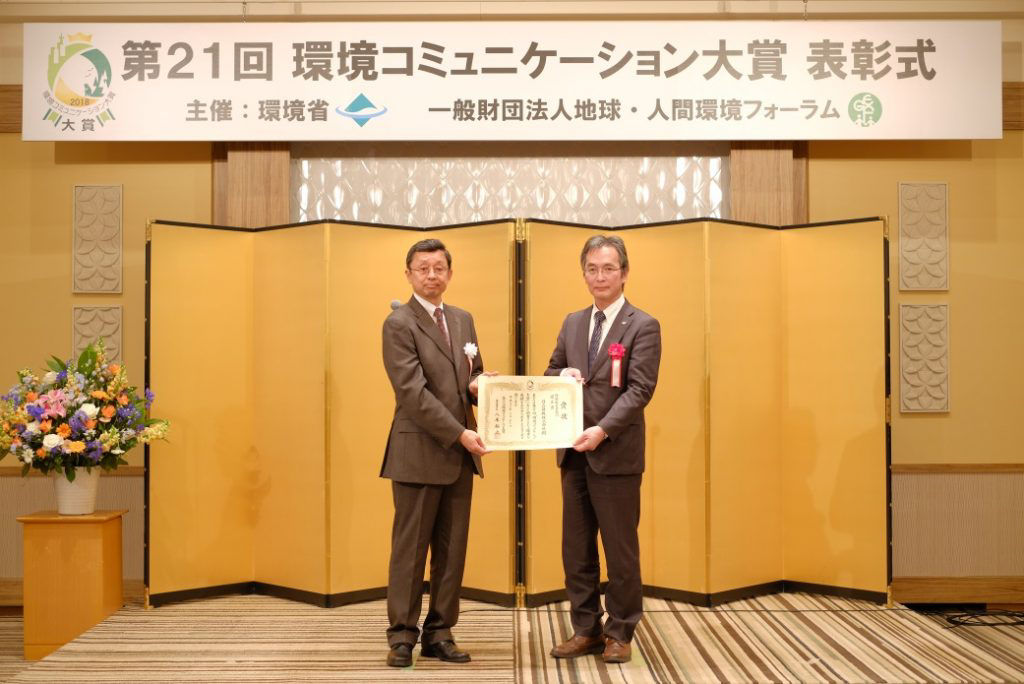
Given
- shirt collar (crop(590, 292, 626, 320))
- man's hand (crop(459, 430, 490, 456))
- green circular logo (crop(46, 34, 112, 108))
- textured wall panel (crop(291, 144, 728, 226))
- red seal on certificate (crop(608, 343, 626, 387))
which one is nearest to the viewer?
man's hand (crop(459, 430, 490, 456))

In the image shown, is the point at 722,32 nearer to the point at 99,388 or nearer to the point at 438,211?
the point at 438,211

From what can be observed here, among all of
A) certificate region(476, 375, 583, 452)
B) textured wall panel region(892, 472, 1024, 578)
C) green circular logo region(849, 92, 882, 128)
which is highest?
green circular logo region(849, 92, 882, 128)

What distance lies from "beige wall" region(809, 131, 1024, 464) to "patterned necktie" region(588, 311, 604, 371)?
215cm

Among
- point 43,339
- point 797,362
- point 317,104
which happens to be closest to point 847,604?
point 797,362

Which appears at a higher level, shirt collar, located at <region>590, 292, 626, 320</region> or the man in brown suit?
shirt collar, located at <region>590, 292, 626, 320</region>

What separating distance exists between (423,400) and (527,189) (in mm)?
2170

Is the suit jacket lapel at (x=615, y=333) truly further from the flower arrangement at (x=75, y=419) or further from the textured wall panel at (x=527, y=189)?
the flower arrangement at (x=75, y=419)

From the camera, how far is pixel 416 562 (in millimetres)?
3383

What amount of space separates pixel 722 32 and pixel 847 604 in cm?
310

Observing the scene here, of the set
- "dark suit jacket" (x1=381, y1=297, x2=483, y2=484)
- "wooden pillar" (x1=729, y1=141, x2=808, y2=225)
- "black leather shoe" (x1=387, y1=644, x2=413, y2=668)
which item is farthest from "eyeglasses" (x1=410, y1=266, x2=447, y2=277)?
"wooden pillar" (x1=729, y1=141, x2=808, y2=225)

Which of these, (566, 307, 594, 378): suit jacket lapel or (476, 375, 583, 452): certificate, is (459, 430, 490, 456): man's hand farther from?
(566, 307, 594, 378): suit jacket lapel

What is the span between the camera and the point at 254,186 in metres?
5.02

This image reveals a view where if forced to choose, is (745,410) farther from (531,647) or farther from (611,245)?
(531,647)

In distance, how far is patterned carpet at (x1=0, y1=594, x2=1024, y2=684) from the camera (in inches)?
132
